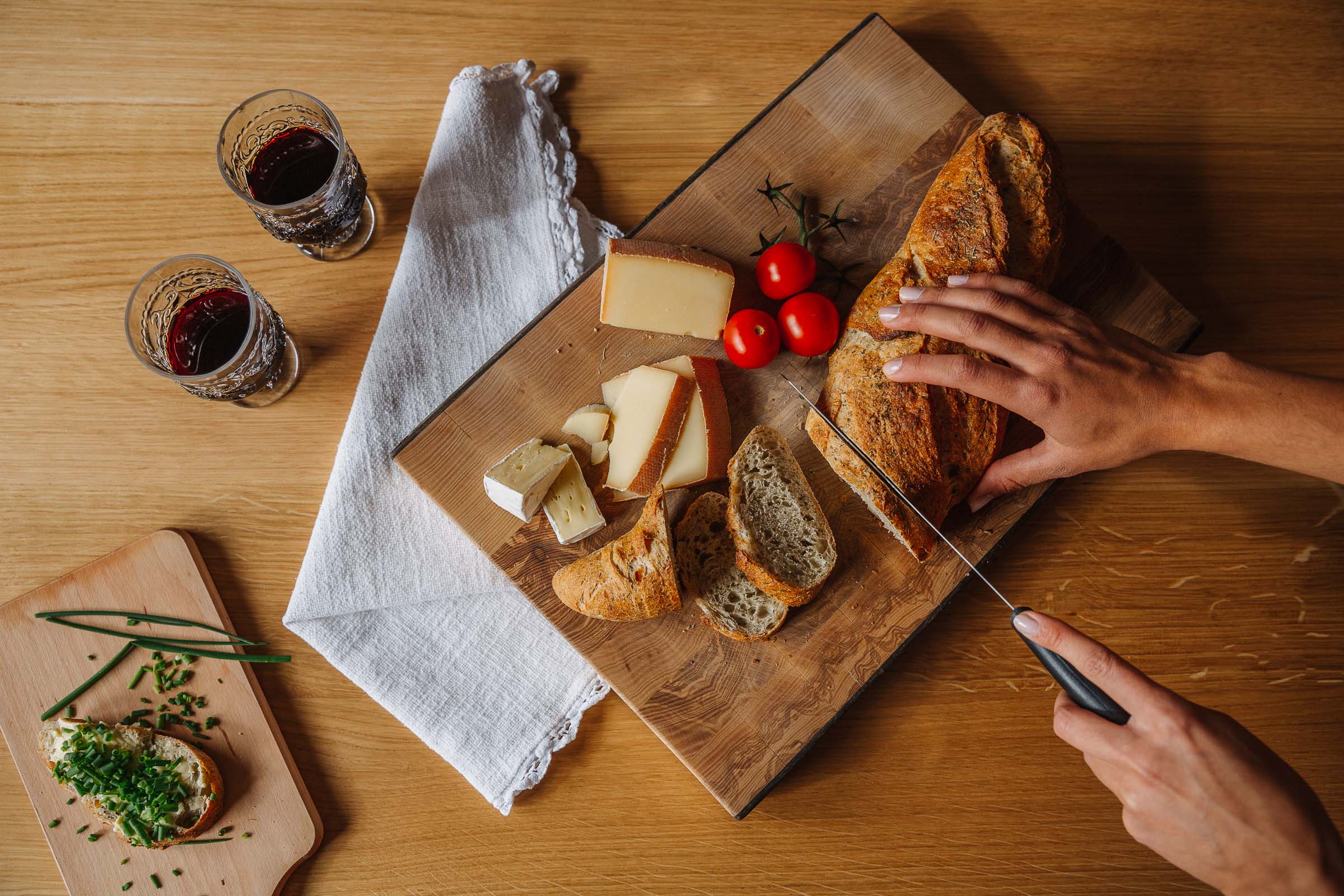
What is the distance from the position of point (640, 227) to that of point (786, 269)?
41 cm

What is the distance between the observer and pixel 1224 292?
7.46 feet

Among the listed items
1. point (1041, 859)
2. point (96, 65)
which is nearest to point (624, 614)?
point (1041, 859)

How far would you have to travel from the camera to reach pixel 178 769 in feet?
6.35

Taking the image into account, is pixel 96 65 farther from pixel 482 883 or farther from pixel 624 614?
pixel 482 883

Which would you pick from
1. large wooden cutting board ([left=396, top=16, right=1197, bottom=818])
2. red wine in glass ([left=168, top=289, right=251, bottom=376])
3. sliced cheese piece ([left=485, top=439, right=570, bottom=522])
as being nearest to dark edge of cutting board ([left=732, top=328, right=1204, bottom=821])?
large wooden cutting board ([left=396, top=16, right=1197, bottom=818])

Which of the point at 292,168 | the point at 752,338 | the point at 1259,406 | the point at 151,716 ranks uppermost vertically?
the point at 292,168

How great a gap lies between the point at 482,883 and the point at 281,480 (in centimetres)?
119

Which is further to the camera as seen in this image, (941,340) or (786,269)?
(786,269)

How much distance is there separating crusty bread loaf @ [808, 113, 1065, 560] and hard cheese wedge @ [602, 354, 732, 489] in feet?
0.81

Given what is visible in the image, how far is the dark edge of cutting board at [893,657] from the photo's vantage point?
1934 mm

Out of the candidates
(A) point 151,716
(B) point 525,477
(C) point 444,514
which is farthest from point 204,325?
(A) point 151,716

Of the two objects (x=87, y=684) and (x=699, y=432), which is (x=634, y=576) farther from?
(x=87, y=684)

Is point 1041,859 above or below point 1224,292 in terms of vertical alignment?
below

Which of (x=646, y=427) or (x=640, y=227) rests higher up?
(x=640, y=227)
